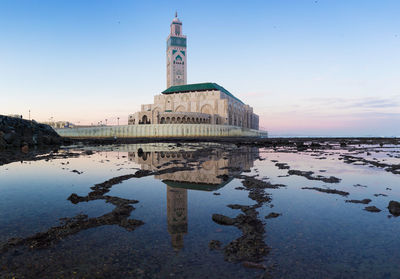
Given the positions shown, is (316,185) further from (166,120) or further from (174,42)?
(174,42)

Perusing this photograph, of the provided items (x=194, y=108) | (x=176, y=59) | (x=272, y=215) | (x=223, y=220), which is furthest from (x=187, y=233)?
(x=176, y=59)

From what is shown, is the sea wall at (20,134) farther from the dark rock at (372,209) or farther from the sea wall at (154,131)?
the sea wall at (154,131)

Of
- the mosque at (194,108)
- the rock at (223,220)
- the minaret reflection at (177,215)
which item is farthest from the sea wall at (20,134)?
the mosque at (194,108)

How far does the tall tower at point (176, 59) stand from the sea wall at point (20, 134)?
128561mm

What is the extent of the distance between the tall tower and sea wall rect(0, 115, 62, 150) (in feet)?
422

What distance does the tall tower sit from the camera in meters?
158

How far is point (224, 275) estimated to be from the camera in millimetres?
2885

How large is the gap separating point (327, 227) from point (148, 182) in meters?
6.00

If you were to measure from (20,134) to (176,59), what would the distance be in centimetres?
13968

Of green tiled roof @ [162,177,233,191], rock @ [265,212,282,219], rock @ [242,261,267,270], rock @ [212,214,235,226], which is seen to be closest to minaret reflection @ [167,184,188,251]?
green tiled roof @ [162,177,233,191]

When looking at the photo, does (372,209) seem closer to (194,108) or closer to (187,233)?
(187,233)

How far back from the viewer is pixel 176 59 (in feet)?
521

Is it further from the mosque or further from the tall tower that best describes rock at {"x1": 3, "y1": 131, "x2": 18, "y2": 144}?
the tall tower

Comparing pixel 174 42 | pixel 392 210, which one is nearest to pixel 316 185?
pixel 392 210
